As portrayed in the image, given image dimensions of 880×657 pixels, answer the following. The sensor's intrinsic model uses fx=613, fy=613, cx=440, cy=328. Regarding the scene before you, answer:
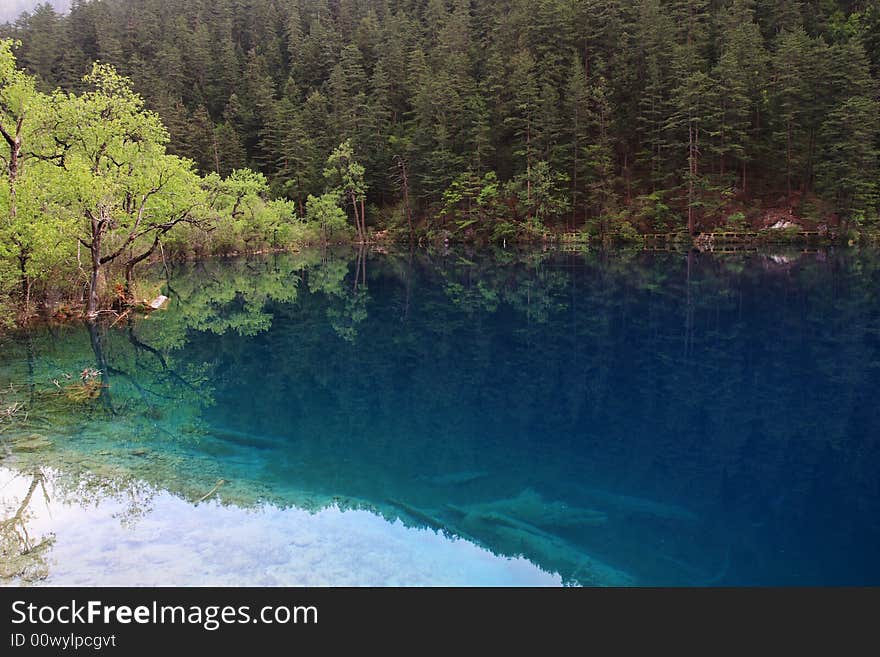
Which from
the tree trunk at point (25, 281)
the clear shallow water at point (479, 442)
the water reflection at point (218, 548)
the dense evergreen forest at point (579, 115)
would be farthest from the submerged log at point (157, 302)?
the dense evergreen forest at point (579, 115)

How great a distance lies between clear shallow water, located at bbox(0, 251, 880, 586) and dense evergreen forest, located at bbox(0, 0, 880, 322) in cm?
711

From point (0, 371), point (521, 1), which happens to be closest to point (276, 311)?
point (0, 371)

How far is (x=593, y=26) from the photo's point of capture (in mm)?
70062

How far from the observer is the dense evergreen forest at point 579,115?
54.5 m

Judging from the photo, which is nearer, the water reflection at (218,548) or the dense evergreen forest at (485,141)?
the water reflection at (218,548)

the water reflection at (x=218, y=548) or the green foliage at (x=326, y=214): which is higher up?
the green foliage at (x=326, y=214)

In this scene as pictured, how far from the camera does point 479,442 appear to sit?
12477 millimetres

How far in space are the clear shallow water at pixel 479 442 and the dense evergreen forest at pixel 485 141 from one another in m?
7.11

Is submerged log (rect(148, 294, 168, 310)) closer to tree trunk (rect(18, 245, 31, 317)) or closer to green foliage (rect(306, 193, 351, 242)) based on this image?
tree trunk (rect(18, 245, 31, 317))

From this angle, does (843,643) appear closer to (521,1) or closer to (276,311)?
(276,311)

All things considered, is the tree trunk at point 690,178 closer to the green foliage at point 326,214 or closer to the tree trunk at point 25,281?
the green foliage at point 326,214

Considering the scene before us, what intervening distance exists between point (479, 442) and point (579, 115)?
55149 millimetres

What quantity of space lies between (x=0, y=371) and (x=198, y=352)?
5797mm

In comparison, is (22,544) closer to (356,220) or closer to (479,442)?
(479,442)
